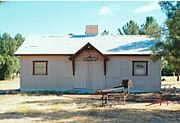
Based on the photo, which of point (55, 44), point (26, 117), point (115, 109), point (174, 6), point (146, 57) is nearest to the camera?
point (26, 117)

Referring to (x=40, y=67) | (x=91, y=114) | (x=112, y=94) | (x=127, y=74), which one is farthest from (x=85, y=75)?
(x=91, y=114)

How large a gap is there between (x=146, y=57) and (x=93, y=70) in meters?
3.97

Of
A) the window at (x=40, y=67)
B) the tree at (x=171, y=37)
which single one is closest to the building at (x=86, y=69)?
the window at (x=40, y=67)

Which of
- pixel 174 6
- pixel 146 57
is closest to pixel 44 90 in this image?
pixel 146 57

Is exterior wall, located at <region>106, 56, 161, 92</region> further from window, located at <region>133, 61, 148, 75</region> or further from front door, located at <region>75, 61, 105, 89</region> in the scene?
front door, located at <region>75, 61, 105, 89</region>

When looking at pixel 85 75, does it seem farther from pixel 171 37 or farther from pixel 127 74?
pixel 171 37

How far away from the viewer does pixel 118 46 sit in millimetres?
24984

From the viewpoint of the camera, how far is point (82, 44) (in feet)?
83.9

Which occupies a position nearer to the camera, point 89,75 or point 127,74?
point 127,74

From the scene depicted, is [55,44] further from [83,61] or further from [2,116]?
[2,116]

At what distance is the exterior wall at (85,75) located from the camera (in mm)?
23672

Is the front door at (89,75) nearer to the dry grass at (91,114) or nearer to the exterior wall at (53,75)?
the exterior wall at (53,75)

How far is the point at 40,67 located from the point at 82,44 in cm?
385

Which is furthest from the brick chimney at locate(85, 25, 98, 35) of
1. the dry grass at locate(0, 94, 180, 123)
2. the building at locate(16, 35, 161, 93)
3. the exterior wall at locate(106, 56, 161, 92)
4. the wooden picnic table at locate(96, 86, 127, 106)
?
the dry grass at locate(0, 94, 180, 123)
